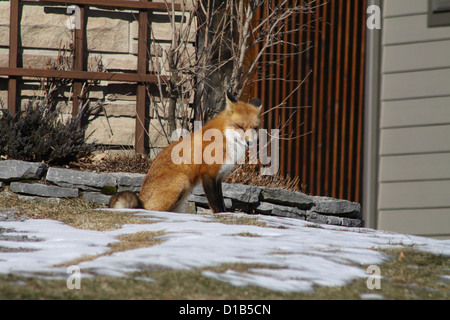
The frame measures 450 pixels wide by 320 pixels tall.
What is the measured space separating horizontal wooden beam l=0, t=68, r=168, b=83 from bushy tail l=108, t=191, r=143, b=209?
2.45 m

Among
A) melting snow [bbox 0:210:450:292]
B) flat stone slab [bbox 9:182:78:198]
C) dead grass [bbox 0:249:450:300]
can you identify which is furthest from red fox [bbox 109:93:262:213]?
dead grass [bbox 0:249:450:300]

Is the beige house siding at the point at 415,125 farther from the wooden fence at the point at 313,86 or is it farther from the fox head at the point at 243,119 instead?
the fox head at the point at 243,119

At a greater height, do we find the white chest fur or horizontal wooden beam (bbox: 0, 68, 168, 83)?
horizontal wooden beam (bbox: 0, 68, 168, 83)

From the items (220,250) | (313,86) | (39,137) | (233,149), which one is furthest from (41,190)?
(313,86)

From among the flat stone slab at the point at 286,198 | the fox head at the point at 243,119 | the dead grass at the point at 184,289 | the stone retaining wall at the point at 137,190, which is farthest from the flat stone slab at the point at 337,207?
the dead grass at the point at 184,289

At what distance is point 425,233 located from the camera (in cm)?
657

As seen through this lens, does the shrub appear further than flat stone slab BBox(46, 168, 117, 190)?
Yes

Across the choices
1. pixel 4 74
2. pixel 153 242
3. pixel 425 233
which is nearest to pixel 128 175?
pixel 4 74

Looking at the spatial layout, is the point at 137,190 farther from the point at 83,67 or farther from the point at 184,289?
the point at 184,289

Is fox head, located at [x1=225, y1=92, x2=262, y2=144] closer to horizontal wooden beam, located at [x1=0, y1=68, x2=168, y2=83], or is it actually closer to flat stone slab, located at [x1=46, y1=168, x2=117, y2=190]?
flat stone slab, located at [x1=46, y1=168, x2=117, y2=190]

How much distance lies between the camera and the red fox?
561cm

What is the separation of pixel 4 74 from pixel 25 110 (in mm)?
623

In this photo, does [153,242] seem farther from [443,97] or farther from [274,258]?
[443,97]

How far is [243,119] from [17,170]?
274cm
